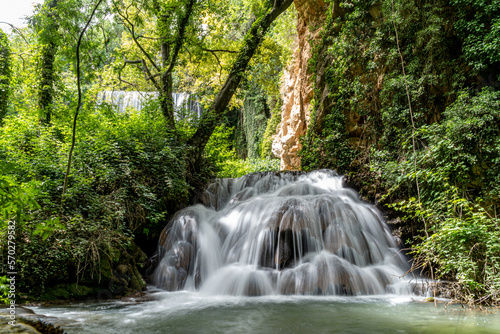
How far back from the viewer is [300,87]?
13.9 m

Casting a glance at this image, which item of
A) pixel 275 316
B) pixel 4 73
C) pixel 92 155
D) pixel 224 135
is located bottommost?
pixel 275 316

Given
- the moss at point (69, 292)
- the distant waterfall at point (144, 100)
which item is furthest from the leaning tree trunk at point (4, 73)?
the moss at point (69, 292)

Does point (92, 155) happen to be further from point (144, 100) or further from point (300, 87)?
point (144, 100)

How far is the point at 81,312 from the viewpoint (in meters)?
4.10

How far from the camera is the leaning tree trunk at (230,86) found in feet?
31.1

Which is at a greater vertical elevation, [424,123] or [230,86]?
[230,86]

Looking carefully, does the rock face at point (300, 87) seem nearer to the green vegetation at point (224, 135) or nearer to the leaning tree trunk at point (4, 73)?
the green vegetation at point (224, 135)

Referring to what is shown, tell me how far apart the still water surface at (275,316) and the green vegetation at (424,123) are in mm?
734

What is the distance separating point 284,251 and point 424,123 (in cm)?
456

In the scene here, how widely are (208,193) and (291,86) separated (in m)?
9.81

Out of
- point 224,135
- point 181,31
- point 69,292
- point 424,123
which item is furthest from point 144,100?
point 424,123

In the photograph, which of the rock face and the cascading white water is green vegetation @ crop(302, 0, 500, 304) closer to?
the cascading white water

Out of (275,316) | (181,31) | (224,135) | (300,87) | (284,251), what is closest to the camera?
(275,316)

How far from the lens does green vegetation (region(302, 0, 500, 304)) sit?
4539mm
